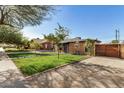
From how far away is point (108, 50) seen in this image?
12.7 metres

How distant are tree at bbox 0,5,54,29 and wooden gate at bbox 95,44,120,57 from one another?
6.81 metres

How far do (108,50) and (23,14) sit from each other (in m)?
7.64

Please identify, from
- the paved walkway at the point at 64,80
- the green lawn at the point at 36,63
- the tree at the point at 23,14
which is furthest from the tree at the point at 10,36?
the paved walkway at the point at 64,80

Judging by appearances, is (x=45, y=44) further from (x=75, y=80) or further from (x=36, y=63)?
(x=75, y=80)

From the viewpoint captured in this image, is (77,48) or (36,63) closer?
(36,63)

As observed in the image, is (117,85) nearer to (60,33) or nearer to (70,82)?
(70,82)

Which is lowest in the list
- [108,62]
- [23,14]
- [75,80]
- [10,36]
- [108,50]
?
[75,80]

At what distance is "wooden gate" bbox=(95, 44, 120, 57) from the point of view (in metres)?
12.1

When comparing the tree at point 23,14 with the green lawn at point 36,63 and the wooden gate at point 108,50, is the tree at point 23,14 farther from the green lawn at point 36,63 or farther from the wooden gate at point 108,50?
the wooden gate at point 108,50

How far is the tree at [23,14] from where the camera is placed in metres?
6.19

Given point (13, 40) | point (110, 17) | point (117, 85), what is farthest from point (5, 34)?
point (117, 85)

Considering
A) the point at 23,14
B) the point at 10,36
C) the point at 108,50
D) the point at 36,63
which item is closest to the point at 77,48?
the point at 108,50

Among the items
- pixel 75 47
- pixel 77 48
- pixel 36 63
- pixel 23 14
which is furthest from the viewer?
pixel 75 47
